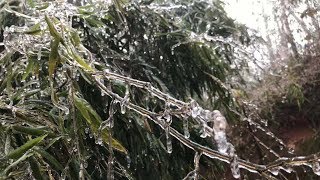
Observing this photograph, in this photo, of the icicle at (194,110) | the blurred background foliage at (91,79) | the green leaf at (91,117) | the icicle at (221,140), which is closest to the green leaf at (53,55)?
the blurred background foliage at (91,79)

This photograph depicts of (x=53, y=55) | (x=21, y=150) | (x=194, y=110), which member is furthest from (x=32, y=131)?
(x=194, y=110)

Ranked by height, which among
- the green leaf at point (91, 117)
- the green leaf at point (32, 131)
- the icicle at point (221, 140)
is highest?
the icicle at point (221, 140)

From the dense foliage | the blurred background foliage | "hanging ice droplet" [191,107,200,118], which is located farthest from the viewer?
the blurred background foliage

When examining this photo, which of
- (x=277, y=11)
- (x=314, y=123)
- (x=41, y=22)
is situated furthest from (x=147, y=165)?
(x=277, y=11)

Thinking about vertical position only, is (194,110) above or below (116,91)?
above

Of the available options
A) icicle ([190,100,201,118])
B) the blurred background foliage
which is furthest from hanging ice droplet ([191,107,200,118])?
the blurred background foliage

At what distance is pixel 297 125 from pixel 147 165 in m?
3.08

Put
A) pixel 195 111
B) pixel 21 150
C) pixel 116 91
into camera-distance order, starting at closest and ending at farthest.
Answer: pixel 195 111 → pixel 21 150 → pixel 116 91

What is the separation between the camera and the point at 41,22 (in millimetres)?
1174

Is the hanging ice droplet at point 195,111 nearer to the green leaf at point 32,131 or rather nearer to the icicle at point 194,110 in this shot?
the icicle at point 194,110

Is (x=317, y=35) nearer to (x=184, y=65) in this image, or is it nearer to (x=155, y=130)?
(x=184, y=65)

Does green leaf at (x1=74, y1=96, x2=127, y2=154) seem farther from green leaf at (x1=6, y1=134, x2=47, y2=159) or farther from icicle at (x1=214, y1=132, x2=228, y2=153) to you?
icicle at (x1=214, y1=132, x2=228, y2=153)

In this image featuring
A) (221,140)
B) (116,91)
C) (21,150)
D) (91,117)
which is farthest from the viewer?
(116,91)

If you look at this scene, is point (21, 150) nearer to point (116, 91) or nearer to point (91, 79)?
point (91, 79)
